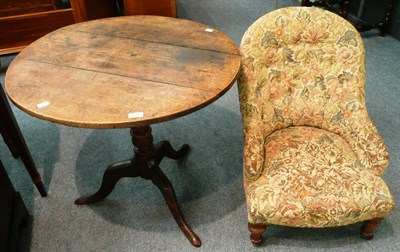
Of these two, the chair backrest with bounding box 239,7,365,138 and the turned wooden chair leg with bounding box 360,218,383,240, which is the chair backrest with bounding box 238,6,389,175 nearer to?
the chair backrest with bounding box 239,7,365,138

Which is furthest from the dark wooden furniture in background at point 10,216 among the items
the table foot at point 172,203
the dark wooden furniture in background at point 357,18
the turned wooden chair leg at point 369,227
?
the dark wooden furniture in background at point 357,18

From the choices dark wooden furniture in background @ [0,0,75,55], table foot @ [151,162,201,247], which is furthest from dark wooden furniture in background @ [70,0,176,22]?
table foot @ [151,162,201,247]

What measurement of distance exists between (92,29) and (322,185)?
1251mm

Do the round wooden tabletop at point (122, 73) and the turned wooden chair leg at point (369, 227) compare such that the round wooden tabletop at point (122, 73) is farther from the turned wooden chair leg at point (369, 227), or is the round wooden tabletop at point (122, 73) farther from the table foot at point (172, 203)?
A: the turned wooden chair leg at point (369, 227)

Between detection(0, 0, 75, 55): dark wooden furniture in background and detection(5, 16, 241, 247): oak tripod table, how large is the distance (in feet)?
5.15

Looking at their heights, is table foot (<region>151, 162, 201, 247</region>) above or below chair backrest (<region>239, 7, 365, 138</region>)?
below

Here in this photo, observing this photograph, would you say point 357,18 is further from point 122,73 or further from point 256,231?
point 122,73

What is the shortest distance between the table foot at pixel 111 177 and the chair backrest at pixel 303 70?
61 centimetres

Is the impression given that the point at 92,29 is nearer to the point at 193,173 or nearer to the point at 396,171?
the point at 193,173

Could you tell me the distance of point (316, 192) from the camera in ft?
4.39

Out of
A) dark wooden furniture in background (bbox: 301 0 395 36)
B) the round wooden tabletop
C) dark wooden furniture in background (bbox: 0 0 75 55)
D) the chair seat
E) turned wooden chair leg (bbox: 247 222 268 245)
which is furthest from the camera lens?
dark wooden furniture in background (bbox: 301 0 395 36)

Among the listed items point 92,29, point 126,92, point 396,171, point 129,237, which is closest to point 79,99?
point 126,92

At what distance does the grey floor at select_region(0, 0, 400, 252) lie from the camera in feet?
5.07

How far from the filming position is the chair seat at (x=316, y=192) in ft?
4.32
